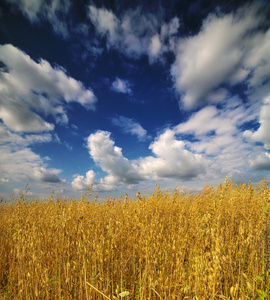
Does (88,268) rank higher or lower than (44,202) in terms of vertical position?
lower

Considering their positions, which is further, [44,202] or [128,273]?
[44,202]

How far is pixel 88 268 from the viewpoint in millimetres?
2301

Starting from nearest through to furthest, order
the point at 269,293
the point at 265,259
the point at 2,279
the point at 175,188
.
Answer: the point at 269,293 → the point at 265,259 → the point at 2,279 → the point at 175,188

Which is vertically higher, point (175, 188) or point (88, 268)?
point (175, 188)

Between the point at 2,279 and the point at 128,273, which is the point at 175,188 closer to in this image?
the point at 128,273

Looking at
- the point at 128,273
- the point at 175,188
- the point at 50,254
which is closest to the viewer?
the point at 128,273

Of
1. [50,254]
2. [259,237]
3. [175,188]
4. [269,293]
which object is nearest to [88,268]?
[50,254]

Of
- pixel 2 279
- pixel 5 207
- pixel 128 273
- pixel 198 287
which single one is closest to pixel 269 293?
pixel 198 287

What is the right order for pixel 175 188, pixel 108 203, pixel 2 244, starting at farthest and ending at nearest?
pixel 175 188 → pixel 108 203 → pixel 2 244

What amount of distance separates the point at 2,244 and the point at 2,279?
779 mm

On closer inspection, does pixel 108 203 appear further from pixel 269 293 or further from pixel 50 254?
pixel 269 293

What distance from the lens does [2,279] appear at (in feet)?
10.8

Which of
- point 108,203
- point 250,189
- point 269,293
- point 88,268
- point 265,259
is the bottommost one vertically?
point 269,293

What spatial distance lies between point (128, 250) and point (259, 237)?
208 cm
